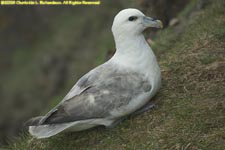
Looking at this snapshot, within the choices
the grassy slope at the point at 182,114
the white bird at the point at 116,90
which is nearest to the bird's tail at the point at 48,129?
the white bird at the point at 116,90

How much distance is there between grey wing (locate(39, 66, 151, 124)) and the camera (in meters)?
3.89

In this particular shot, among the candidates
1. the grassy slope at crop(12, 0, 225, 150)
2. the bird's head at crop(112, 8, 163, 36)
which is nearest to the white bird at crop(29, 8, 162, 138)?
the bird's head at crop(112, 8, 163, 36)

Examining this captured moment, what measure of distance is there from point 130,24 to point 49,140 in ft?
3.74

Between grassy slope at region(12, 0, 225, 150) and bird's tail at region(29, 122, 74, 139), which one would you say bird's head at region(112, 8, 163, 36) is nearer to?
grassy slope at region(12, 0, 225, 150)

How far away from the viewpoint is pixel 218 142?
3559 mm

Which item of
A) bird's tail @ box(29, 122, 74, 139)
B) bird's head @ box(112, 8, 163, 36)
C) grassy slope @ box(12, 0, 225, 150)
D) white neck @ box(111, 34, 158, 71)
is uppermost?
bird's head @ box(112, 8, 163, 36)

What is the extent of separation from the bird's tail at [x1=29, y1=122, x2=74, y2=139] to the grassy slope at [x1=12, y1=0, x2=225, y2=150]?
0.26m

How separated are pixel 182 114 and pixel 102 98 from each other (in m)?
0.61

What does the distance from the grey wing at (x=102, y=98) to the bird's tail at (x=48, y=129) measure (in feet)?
0.16

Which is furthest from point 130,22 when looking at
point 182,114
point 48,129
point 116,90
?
point 48,129

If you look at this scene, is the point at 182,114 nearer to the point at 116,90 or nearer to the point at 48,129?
the point at 116,90

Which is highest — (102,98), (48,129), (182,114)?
(102,98)

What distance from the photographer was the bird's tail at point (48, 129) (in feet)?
12.8

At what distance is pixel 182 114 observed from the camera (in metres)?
3.93
